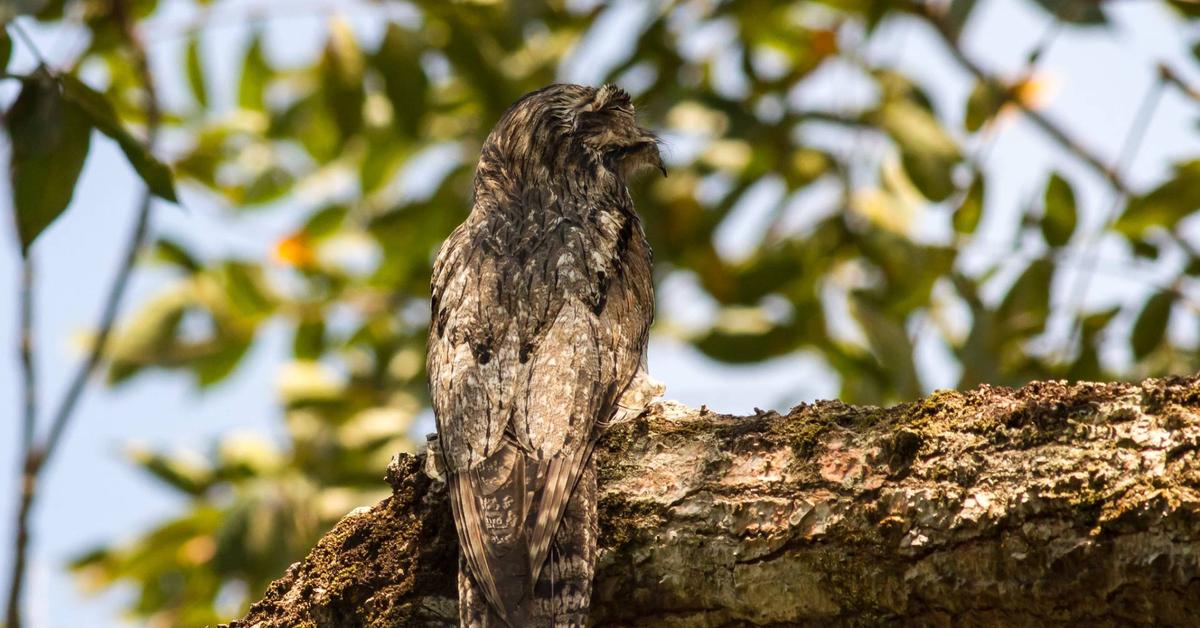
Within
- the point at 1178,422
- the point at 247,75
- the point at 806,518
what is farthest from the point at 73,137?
the point at 247,75

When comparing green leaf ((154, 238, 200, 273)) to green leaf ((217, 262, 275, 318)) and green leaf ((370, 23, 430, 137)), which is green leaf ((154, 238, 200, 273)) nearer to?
green leaf ((217, 262, 275, 318))

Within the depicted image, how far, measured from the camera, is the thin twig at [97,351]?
4741 millimetres

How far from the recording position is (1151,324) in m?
5.18

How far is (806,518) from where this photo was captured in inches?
109

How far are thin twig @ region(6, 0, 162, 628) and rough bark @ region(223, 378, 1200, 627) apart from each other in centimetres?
198

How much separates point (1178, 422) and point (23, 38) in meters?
3.12

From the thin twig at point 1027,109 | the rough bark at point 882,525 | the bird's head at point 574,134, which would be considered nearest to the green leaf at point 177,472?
the bird's head at point 574,134

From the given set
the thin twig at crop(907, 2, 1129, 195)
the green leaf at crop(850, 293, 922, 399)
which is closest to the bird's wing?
the green leaf at crop(850, 293, 922, 399)

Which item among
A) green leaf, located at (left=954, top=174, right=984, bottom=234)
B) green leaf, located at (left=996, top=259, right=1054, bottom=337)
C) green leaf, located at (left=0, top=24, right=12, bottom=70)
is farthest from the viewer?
green leaf, located at (left=996, top=259, right=1054, bottom=337)

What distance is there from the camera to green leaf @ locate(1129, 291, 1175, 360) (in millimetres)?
5148

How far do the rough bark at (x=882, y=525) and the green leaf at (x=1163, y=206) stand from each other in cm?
255

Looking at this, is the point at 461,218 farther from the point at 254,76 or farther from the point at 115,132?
the point at 115,132

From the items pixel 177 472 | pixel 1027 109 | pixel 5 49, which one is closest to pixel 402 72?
pixel 177 472

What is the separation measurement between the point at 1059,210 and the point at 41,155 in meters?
3.67
